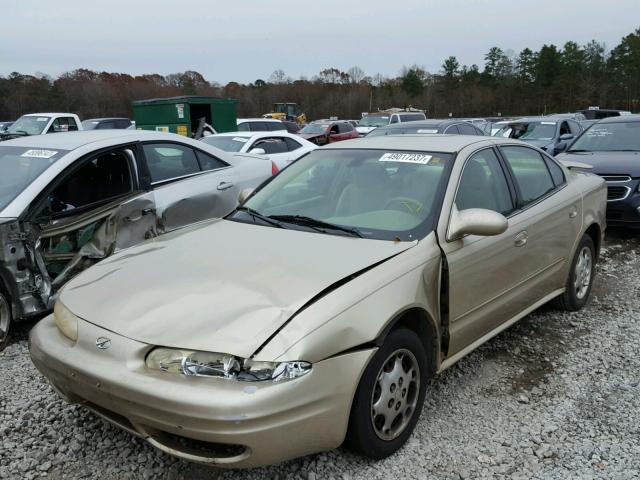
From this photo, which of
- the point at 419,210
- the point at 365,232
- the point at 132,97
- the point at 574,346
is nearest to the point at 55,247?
the point at 365,232

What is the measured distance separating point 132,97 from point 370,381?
2628 inches

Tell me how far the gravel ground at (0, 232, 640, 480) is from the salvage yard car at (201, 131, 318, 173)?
5.94m

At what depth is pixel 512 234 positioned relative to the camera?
358cm

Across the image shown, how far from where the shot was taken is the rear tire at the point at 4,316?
13.1 feet

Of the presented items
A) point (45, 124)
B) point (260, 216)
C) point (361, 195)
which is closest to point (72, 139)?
point (260, 216)

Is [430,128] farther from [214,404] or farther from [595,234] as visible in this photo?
[214,404]

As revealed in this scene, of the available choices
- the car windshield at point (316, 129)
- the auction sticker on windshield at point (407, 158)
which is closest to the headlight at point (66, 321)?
the auction sticker on windshield at point (407, 158)

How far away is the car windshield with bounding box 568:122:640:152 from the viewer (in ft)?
26.6

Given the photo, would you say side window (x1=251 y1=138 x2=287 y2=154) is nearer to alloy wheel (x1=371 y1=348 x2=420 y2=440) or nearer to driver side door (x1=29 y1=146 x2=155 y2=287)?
driver side door (x1=29 y1=146 x2=155 y2=287)

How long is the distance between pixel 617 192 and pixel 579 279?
3.03 meters

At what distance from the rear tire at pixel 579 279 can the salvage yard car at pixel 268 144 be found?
562cm

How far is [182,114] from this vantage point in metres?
15.6

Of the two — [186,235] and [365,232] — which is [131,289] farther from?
[365,232]

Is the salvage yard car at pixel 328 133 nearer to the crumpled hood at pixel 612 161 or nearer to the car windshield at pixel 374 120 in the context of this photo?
the car windshield at pixel 374 120
